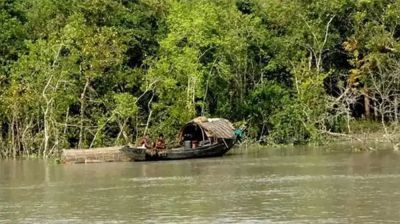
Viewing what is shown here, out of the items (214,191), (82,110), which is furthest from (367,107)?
(214,191)

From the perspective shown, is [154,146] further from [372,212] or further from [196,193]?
[372,212]

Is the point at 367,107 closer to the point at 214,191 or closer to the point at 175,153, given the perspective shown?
the point at 175,153

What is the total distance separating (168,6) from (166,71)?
4225 mm

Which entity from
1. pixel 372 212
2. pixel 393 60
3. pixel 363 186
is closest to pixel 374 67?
pixel 393 60

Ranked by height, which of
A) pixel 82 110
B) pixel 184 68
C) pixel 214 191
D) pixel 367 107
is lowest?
pixel 214 191

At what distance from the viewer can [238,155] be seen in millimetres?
31344

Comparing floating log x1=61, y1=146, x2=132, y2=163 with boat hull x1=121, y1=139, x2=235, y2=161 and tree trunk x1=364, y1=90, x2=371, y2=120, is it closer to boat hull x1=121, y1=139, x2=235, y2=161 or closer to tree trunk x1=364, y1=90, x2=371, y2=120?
boat hull x1=121, y1=139, x2=235, y2=161

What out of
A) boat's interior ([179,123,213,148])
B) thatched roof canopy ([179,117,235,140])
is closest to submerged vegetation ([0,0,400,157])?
boat's interior ([179,123,213,148])

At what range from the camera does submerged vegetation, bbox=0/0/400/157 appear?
35.2 m

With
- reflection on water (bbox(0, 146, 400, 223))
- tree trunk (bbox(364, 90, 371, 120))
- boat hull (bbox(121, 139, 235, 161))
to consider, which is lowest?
reflection on water (bbox(0, 146, 400, 223))

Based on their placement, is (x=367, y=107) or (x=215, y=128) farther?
(x=367, y=107)

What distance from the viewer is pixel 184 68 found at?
36.4 meters

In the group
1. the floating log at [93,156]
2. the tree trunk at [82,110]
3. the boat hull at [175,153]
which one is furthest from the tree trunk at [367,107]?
the floating log at [93,156]

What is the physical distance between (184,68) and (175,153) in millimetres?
7117
